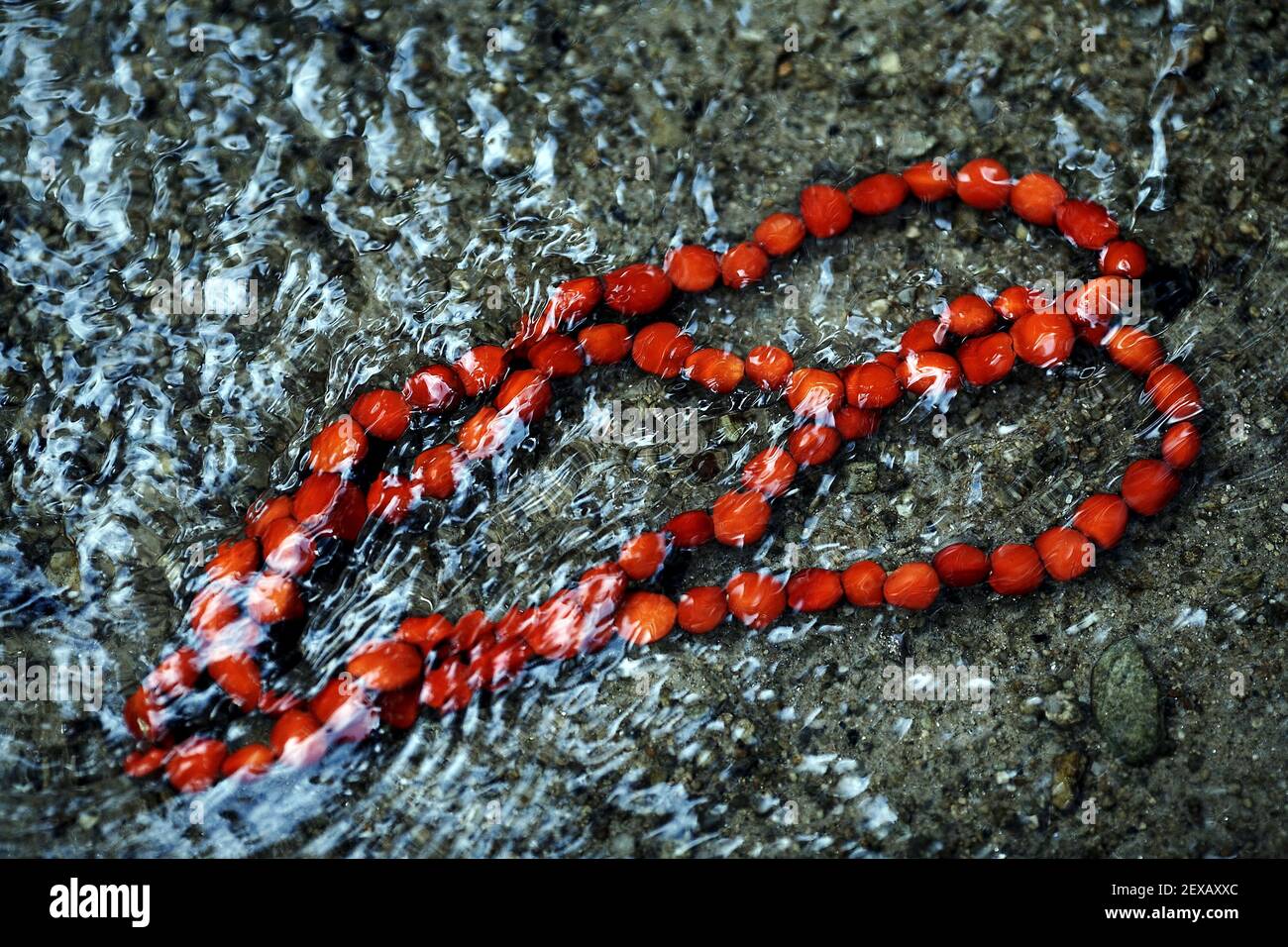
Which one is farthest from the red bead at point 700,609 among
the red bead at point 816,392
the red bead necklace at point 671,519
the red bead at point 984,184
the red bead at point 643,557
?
the red bead at point 984,184

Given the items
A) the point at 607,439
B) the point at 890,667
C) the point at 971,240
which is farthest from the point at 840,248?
the point at 890,667

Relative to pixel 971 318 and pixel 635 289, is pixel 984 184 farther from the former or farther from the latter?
pixel 635 289

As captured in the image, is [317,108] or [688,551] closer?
[688,551]

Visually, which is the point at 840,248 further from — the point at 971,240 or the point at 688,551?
the point at 688,551

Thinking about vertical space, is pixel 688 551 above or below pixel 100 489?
below

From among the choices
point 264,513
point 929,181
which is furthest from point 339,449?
point 929,181

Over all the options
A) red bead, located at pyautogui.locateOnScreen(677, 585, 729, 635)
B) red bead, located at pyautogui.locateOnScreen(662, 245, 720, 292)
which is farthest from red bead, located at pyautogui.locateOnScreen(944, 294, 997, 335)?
red bead, located at pyautogui.locateOnScreen(677, 585, 729, 635)
